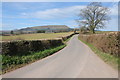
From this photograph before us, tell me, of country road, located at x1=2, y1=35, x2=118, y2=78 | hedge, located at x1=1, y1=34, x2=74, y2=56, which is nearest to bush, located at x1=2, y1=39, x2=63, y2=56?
hedge, located at x1=1, y1=34, x2=74, y2=56

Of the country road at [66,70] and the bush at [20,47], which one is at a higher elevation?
the bush at [20,47]

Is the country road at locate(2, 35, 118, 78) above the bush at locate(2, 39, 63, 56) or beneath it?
beneath

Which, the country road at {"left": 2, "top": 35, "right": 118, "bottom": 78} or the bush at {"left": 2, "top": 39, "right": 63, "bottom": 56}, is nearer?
the country road at {"left": 2, "top": 35, "right": 118, "bottom": 78}

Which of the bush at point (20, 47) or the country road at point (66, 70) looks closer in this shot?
the country road at point (66, 70)

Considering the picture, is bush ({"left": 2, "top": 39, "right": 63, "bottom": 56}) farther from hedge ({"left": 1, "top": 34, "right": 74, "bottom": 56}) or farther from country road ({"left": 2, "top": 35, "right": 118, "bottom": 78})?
country road ({"left": 2, "top": 35, "right": 118, "bottom": 78})

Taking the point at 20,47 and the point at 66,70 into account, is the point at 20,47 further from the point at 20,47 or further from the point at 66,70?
the point at 66,70

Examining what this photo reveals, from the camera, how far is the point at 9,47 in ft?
46.1

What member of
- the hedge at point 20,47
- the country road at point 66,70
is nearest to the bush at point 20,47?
the hedge at point 20,47

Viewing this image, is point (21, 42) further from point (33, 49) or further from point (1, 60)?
point (1, 60)

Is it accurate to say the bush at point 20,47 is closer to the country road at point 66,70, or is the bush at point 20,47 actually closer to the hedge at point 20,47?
the hedge at point 20,47

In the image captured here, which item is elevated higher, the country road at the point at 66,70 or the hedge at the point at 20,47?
the hedge at the point at 20,47

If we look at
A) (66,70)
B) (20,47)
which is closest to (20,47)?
(20,47)

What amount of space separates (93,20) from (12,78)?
46.8 meters

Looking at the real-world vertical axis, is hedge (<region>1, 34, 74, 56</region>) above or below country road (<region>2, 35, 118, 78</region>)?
above
